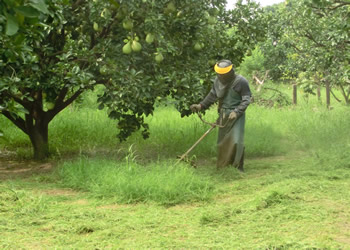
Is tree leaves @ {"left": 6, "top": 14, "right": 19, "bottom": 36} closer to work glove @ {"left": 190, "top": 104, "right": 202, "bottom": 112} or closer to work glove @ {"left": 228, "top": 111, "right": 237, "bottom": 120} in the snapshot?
work glove @ {"left": 228, "top": 111, "right": 237, "bottom": 120}

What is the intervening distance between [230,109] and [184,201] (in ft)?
6.43

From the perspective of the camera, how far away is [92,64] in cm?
718

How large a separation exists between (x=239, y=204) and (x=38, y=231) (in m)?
2.02

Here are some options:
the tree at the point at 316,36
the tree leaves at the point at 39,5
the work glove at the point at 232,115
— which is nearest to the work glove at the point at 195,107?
the work glove at the point at 232,115

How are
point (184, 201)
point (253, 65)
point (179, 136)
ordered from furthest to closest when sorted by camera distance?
1. point (253, 65)
2. point (179, 136)
3. point (184, 201)

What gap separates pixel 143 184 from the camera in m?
5.64

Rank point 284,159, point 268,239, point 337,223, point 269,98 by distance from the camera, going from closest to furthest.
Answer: point 268,239 → point 337,223 → point 284,159 → point 269,98

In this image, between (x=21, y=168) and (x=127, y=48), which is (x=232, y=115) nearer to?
(x=127, y=48)

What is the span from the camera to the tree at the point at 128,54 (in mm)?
6723

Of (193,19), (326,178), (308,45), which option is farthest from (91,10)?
(308,45)

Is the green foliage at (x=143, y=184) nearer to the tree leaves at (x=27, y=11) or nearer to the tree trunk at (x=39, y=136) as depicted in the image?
the tree trunk at (x=39, y=136)

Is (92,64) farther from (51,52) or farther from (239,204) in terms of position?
(239,204)

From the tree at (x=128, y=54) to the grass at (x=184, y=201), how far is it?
1037 mm

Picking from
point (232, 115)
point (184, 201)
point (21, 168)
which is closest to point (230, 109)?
point (232, 115)
